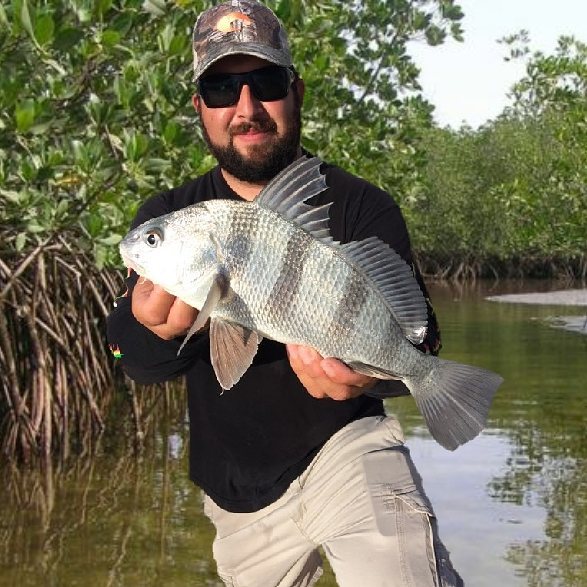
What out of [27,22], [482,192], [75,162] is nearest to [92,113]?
[75,162]

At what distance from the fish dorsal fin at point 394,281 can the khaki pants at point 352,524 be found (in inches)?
21.4

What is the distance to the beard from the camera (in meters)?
3.39

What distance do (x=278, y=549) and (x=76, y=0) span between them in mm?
4844

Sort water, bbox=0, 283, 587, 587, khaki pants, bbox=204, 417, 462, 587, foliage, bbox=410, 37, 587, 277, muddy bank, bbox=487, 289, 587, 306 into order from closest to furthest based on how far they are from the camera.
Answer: khaki pants, bbox=204, 417, 462, 587 < water, bbox=0, 283, 587, 587 < muddy bank, bbox=487, 289, 587, 306 < foliage, bbox=410, 37, 587, 277

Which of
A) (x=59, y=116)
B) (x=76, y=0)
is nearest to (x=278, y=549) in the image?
(x=76, y=0)

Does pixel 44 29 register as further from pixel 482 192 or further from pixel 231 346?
pixel 482 192

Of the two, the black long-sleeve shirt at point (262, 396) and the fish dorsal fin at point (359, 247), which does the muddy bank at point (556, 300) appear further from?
the fish dorsal fin at point (359, 247)

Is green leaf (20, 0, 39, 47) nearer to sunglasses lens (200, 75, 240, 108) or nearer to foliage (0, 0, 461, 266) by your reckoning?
foliage (0, 0, 461, 266)

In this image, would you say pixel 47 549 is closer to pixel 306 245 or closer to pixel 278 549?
pixel 278 549

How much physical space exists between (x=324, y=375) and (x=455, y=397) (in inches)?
13.7

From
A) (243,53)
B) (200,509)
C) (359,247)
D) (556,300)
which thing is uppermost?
(556,300)

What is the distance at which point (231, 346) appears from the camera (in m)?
2.83

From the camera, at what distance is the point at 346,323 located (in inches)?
111

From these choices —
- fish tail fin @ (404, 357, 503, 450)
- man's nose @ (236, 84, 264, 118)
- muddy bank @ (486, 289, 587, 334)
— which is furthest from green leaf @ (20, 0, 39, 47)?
muddy bank @ (486, 289, 587, 334)
